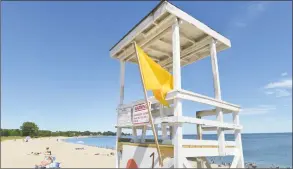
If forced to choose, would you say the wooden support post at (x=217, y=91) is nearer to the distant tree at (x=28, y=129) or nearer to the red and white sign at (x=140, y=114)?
the red and white sign at (x=140, y=114)

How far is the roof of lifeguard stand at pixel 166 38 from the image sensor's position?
5555 millimetres

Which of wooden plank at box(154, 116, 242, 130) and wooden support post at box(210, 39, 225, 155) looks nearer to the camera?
wooden plank at box(154, 116, 242, 130)

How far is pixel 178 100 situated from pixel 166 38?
9.12 ft

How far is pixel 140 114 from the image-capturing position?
557 cm

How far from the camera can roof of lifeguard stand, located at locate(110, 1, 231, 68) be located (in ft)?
18.2

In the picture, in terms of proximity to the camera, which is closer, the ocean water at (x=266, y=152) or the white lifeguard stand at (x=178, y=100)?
the white lifeguard stand at (x=178, y=100)

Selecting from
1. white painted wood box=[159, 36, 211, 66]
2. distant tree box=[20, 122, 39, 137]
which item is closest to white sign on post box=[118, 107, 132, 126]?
white painted wood box=[159, 36, 211, 66]

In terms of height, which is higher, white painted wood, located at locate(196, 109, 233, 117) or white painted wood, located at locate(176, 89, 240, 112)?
white painted wood, located at locate(176, 89, 240, 112)

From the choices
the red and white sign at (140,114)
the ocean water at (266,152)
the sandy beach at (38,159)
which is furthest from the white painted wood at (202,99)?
the ocean water at (266,152)

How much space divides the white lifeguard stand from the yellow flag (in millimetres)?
241

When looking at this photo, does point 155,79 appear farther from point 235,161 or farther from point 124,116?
point 235,161

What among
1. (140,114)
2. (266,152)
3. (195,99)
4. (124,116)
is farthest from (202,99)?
(266,152)

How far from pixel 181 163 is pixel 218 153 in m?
1.43

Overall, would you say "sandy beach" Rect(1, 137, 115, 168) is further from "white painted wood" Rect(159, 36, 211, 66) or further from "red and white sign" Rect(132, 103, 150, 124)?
"white painted wood" Rect(159, 36, 211, 66)
